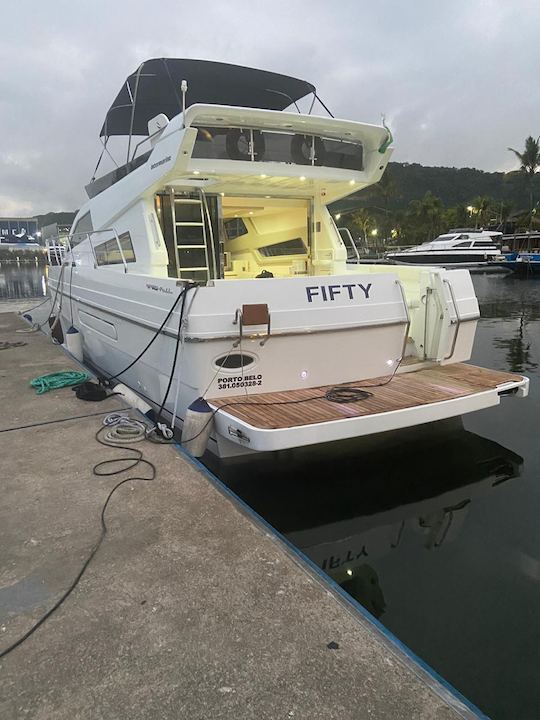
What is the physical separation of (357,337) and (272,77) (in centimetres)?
418

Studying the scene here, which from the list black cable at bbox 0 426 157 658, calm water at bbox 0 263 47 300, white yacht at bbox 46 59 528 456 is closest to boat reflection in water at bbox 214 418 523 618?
white yacht at bbox 46 59 528 456

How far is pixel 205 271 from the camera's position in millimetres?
6012

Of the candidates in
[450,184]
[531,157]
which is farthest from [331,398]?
[450,184]

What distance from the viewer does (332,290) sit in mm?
4371

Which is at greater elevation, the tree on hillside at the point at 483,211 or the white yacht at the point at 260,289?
the tree on hillside at the point at 483,211

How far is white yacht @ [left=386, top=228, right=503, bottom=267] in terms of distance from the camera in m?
36.3

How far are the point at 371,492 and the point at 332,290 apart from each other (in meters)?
1.79

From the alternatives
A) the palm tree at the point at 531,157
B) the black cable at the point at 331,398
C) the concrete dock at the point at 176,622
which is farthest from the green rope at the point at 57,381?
the palm tree at the point at 531,157

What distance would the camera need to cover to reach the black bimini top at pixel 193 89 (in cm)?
609

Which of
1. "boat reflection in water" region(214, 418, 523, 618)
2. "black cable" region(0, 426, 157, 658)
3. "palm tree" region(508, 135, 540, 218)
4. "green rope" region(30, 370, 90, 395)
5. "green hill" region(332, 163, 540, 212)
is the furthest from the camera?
"green hill" region(332, 163, 540, 212)

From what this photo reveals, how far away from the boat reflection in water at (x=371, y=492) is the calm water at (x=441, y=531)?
10mm

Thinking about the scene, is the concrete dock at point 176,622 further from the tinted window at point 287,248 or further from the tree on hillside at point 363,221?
the tree on hillside at point 363,221

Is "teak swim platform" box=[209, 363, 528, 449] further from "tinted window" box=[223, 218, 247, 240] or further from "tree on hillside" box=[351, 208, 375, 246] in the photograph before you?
"tree on hillside" box=[351, 208, 375, 246]

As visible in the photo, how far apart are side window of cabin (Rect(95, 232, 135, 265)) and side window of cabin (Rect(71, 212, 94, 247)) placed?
15.7 inches
